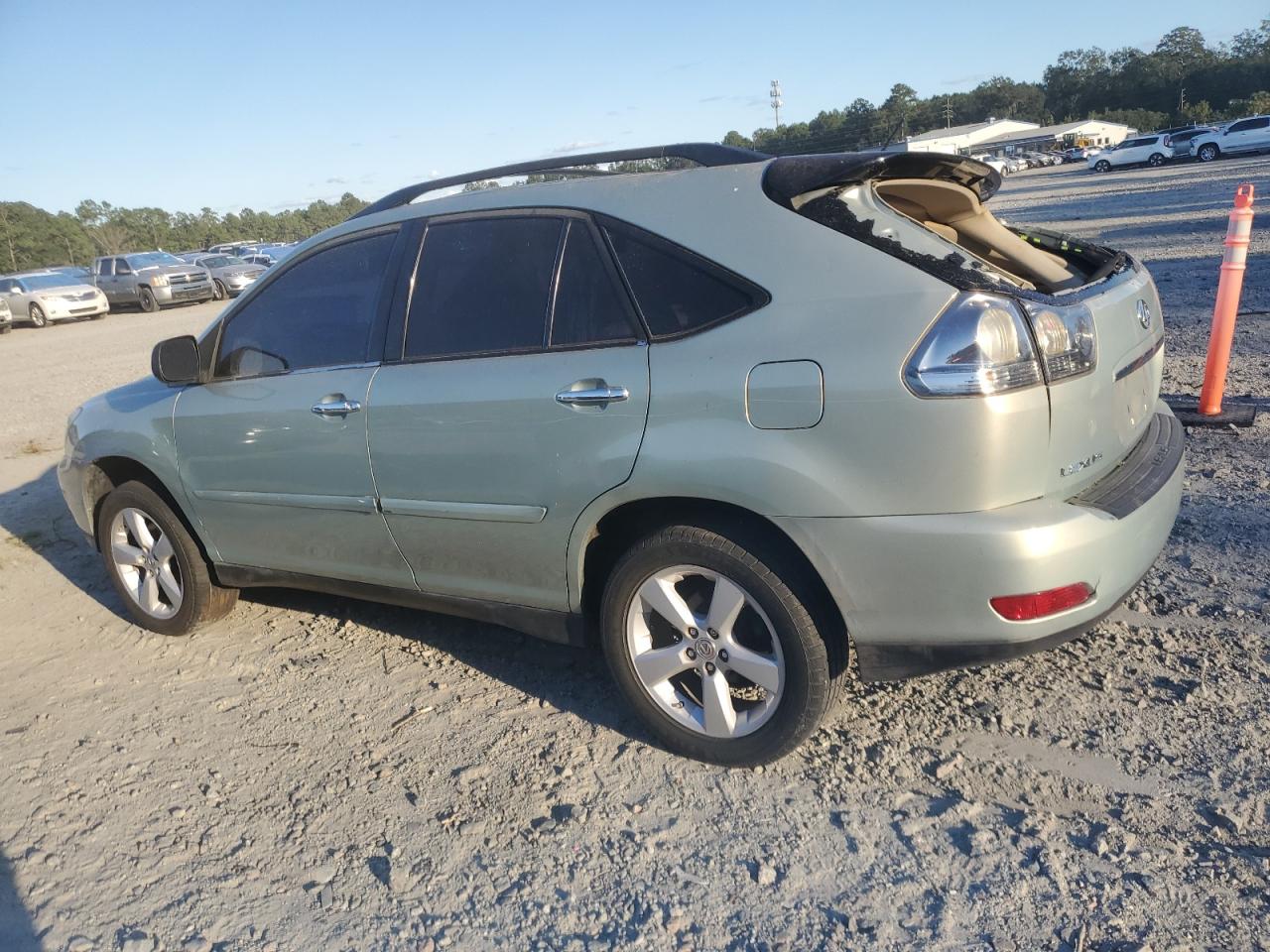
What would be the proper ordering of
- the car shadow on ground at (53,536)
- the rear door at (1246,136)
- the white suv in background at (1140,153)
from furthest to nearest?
the white suv in background at (1140,153) < the rear door at (1246,136) < the car shadow on ground at (53,536)

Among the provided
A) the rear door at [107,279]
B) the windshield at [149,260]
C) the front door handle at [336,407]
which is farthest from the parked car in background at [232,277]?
the front door handle at [336,407]

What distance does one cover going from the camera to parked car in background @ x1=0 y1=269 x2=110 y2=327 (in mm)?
23828

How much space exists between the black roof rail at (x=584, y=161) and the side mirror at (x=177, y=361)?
933 millimetres

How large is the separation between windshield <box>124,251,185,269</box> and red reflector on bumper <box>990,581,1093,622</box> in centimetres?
2804

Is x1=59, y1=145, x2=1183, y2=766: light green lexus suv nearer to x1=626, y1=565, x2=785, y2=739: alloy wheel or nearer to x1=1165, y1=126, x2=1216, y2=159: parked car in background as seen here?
x1=626, y1=565, x2=785, y2=739: alloy wheel

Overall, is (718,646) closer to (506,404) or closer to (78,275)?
(506,404)

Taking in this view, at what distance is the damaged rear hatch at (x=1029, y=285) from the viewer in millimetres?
2410

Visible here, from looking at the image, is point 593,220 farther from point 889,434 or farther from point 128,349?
point 128,349

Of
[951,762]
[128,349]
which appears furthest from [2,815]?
[128,349]

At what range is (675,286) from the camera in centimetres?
275

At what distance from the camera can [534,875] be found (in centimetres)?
252

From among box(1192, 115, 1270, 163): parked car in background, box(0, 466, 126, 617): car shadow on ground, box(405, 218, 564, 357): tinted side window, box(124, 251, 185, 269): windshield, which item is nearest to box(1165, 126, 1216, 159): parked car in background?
box(1192, 115, 1270, 163): parked car in background

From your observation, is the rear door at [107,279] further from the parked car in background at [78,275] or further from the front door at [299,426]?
the front door at [299,426]

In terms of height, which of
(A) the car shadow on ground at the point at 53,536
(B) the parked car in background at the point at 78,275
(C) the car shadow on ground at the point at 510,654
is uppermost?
(B) the parked car in background at the point at 78,275
